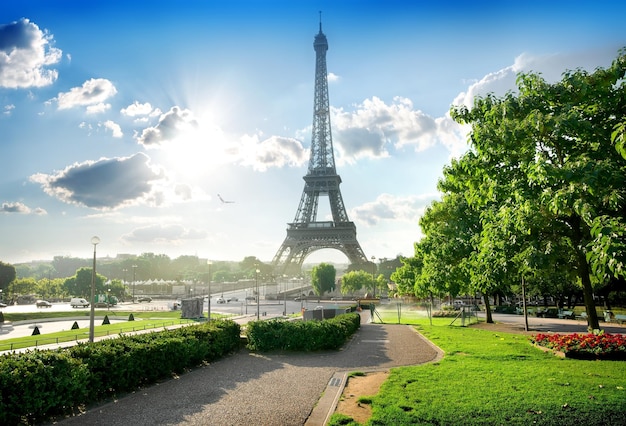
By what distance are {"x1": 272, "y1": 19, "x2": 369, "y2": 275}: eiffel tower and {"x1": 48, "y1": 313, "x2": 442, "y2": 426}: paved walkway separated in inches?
2923

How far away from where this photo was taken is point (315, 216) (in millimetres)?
99375

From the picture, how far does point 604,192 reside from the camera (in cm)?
1002

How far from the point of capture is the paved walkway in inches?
379

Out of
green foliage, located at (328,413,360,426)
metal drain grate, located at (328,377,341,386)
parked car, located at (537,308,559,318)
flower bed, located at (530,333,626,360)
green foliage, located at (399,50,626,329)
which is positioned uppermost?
green foliage, located at (399,50,626,329)

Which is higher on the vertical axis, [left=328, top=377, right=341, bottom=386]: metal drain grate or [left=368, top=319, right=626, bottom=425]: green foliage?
[left=368, top=319, right=626, bottom=425]: green foliage

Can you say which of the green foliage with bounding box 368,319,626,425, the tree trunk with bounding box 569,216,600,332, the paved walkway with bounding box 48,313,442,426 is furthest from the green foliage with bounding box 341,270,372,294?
the green foliage with bounding box 368,319,626,425

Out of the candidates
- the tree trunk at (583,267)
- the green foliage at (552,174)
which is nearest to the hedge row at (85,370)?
the green foliage at (552,174)

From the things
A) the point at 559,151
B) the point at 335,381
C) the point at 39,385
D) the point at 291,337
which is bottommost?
the point at 335,381

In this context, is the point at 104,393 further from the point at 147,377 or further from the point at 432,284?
the point at 432,284

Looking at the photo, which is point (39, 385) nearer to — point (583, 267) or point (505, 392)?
point (505, 392)

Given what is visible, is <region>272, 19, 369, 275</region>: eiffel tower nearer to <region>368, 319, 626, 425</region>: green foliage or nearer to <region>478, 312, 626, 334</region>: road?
<region>478, 312, 626, 334</region>: road

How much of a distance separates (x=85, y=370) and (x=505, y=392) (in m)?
11.0

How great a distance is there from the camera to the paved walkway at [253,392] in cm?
962

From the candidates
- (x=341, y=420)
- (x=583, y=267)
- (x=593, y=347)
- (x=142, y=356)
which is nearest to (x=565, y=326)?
(x=583, y=267)
